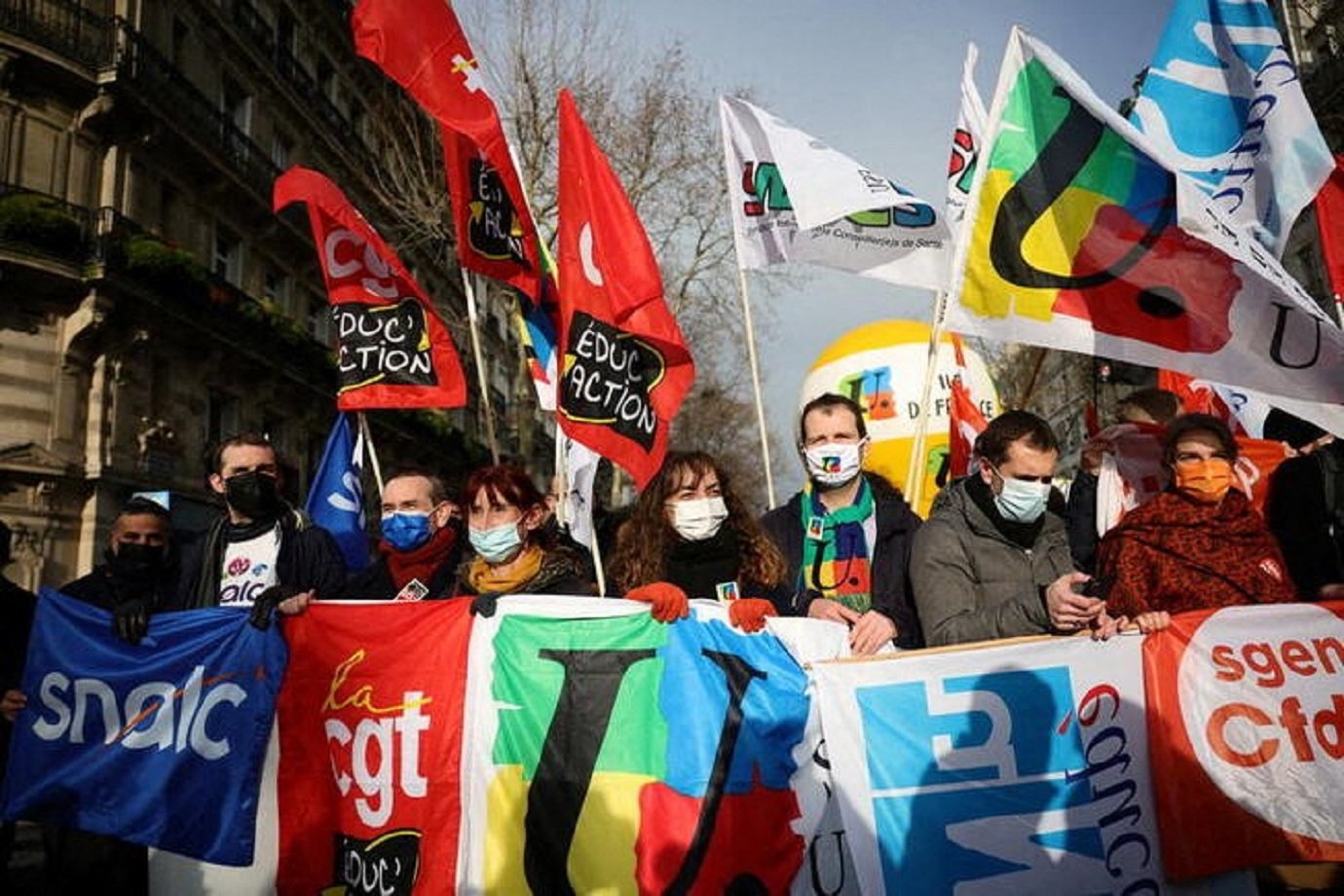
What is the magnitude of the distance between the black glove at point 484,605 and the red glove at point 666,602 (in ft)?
1.86

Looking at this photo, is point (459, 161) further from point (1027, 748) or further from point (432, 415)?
point (432, 415)

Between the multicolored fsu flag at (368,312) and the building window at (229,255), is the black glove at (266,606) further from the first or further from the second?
the building window at (229,255)

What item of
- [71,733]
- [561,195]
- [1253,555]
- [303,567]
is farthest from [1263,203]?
[71,733]

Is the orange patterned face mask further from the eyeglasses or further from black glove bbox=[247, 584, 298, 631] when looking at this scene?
black glove bbox=[247, 584, 298, 631]

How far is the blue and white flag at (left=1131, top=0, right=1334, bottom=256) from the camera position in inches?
167

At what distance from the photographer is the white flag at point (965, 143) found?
18.7ft

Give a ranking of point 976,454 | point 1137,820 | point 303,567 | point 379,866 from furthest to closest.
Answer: point 303,567
point 976,454
point 379,866
point 1137,820

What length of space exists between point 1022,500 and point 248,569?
3137mm

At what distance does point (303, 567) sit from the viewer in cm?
402

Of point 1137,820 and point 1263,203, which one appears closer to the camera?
point 1137,820

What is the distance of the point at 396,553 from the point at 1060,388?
3858cm

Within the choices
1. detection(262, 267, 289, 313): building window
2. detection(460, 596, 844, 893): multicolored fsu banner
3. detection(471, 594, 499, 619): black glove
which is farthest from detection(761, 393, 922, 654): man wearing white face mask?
detection(262, 267, 289, 313): building window

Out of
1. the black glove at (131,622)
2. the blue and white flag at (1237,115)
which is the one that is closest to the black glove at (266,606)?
the black glove at (131,622)

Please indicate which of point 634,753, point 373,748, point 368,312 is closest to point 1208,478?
point 634,753
